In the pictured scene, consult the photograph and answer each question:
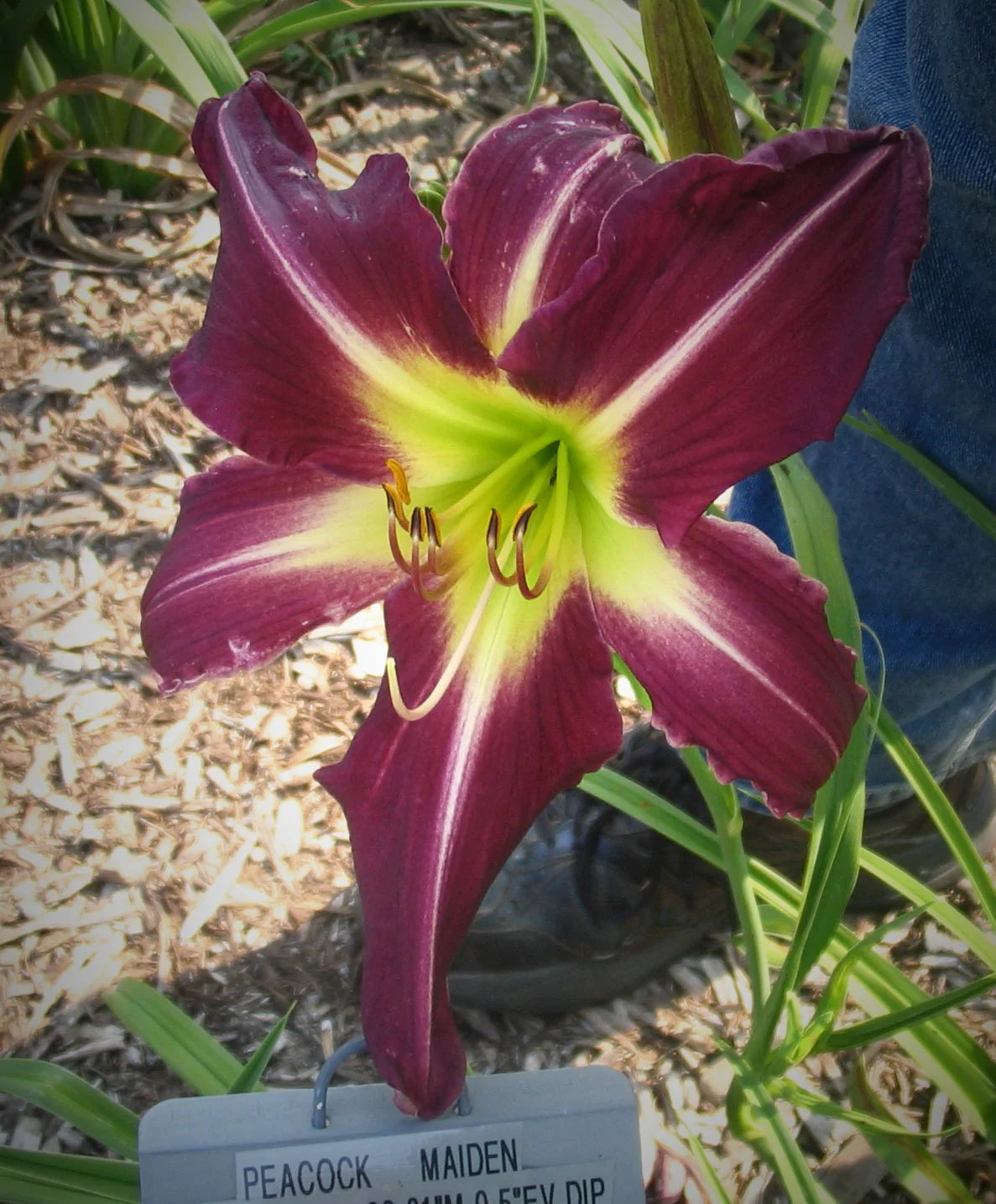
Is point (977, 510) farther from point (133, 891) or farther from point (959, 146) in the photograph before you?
point (133, 891)

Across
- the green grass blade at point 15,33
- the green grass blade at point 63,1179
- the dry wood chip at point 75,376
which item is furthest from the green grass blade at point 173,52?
the green grass blade at point 63,1179

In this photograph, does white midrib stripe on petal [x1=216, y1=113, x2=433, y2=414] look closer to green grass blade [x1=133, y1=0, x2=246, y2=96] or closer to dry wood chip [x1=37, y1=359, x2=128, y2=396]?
green grass blade [x1=133, y1=0, x2=246, y2=96]

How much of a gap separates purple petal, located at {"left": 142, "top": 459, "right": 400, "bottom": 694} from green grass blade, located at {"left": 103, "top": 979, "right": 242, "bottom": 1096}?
381mm

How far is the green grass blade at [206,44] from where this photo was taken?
949 mm

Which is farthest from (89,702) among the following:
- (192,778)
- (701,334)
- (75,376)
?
(701,334)

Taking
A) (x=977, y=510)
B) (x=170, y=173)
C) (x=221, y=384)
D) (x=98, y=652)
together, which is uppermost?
(x=221, y=384)

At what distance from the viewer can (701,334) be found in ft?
1.40

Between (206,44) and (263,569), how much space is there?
25.0 inches

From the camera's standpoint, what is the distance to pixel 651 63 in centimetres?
46

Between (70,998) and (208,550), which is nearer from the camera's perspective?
(208,550)

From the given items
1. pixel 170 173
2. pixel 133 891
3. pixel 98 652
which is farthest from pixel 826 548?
pixel 170 173

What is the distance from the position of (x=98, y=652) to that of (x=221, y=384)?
3.24 ft

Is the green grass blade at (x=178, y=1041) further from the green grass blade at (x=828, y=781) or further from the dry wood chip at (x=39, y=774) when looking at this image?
the dry wood chip at (x=39, y=774)

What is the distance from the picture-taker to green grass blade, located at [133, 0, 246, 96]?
0.95 meters
